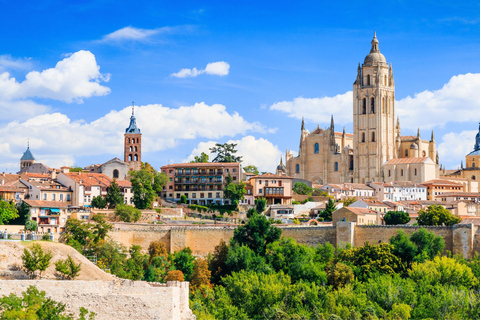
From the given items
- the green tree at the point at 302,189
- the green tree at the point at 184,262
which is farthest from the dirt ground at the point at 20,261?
the green tree at the point at 302,189

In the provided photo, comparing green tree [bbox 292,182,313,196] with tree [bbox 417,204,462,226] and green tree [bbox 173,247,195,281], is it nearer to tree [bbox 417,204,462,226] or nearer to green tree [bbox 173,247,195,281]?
tree [bbox 417,204,462,226]

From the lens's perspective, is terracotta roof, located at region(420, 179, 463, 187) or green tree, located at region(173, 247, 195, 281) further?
terracotta roof, located at region(420, 179, 463, 187)

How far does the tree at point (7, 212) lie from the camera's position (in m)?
51.4

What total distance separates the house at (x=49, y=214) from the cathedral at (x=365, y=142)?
6130 centimetres

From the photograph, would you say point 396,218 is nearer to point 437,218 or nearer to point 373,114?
point 437,218

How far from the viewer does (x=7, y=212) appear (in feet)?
171

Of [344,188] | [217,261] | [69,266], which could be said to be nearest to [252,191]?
[344,188]

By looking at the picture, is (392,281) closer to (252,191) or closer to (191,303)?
(191,303)

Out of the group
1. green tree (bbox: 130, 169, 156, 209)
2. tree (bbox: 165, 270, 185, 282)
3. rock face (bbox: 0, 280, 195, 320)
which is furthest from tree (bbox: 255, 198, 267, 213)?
rock face (bbox: 0, 280, 195, 320)

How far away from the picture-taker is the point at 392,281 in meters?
43.9

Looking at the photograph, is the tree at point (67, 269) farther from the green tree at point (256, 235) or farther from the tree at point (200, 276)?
the green tree at point (256, 235)

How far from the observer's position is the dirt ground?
3011 centimetres

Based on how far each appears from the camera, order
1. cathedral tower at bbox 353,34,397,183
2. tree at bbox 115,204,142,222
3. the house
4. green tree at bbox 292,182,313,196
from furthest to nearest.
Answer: cathedral tower at bbox 353,34,397,183, green tree at bbox 292,182,313,196, tree at bbox 115,204,142,222, the house

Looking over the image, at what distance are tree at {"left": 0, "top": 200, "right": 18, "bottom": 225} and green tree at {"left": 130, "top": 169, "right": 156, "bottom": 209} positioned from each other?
44.4ft
